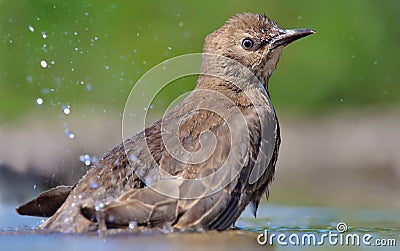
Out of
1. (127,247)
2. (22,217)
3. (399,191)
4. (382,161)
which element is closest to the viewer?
(127,247)

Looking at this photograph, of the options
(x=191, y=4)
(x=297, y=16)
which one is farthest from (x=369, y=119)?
(x=191, y=4)

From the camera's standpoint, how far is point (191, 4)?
12.5 metres

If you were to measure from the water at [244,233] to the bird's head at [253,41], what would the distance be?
1.13 m

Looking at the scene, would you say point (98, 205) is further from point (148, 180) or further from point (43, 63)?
point (43, 63)

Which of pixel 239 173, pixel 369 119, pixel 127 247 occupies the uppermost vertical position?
pixel 369 119

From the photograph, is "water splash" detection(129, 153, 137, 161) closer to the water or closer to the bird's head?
the water

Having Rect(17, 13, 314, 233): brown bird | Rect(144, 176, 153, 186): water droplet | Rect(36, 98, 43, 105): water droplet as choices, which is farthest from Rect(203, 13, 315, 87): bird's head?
Rect(36, 98, 43, 105): water droplet

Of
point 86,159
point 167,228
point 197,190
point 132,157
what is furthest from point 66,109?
point 167,228

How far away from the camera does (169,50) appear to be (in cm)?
1188

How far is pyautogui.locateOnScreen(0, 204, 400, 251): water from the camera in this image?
640 cm

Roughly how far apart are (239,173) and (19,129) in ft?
15.2

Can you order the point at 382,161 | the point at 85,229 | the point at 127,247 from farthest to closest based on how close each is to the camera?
1. the point at 382,161
2. the point at 85,229
3. the point at 127,247

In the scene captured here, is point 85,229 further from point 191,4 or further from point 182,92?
point 191,4

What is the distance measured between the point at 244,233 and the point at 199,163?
590 millimetres
